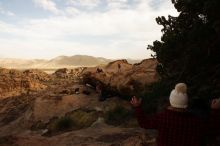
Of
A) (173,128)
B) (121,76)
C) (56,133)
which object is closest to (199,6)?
(173,128)

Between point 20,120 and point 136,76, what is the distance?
246 inches

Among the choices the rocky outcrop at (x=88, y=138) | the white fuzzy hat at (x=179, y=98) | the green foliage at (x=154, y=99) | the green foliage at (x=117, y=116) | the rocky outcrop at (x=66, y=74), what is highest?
the rocky outcrop at (x=66, y=74)

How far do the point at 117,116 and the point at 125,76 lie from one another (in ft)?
12.0

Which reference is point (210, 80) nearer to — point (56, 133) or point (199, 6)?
point (199, 6)

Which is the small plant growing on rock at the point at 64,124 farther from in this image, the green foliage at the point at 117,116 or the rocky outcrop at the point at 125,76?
the rocky outcrop at the point at 125,76

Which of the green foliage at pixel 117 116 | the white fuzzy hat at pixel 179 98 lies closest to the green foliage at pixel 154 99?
the green foliage at pixel 117 116

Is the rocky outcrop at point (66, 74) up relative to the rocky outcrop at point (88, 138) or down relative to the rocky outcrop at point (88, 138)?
up

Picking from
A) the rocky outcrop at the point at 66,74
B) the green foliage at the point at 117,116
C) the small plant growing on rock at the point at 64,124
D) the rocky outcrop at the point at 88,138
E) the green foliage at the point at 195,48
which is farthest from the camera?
the rocky outcrop at the point at 66,74

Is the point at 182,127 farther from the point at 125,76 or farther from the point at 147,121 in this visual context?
the point at 125,76

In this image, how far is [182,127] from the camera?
438cm

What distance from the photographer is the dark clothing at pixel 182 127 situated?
14.4ft

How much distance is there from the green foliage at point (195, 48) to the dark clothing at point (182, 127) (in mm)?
3257

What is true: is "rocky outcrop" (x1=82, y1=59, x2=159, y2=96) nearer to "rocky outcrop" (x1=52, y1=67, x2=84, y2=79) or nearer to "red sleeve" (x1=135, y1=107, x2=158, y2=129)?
"red sleeve" (x1=135, y1=107, x2=158, y2=129)

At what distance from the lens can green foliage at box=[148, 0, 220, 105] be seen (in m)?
7.87
